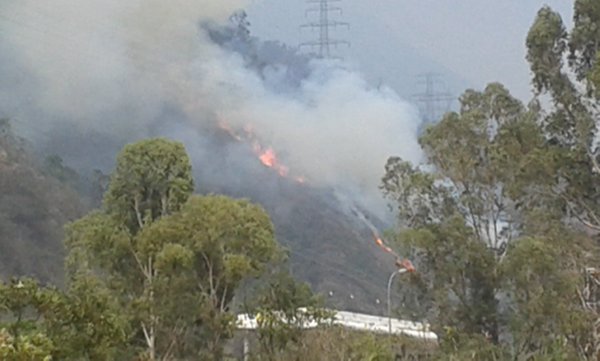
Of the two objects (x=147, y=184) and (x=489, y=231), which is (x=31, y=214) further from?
(x=489, y=231)

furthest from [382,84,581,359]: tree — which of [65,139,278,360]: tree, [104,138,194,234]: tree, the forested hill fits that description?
the forested hill

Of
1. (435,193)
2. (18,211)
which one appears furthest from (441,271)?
(18,211)

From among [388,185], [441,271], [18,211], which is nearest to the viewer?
[441,271]

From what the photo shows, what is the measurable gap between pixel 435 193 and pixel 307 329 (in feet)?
16.2

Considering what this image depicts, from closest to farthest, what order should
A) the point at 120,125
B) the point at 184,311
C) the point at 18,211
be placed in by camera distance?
the point at 184,311 → the point at 18,211 → the point at 120,125

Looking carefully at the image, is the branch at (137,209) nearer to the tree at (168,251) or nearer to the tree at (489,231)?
the tree at (168,251)

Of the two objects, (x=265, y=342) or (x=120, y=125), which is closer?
(x=265, y=342)

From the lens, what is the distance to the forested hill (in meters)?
54.7

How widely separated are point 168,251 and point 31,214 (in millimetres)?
39569

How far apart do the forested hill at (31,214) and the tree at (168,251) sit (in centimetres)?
3129

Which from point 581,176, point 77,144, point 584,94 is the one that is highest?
point 77,144

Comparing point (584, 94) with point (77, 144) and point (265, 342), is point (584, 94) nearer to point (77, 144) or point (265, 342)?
point (265, 342)

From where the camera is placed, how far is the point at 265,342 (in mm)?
21875

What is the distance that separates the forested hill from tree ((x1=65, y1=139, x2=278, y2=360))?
31295mm
